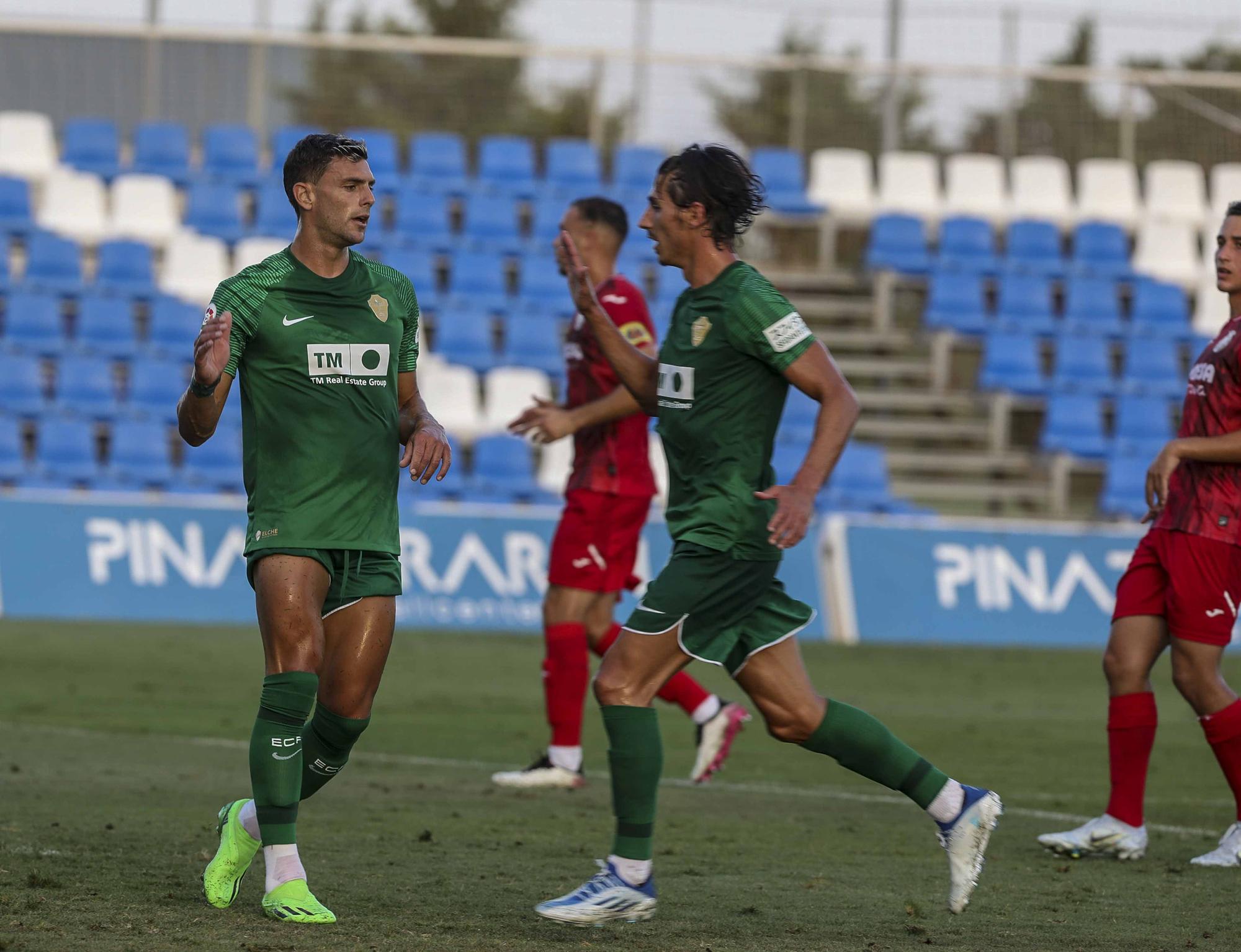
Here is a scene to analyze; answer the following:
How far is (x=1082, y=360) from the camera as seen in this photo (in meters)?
21.0

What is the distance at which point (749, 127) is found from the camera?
24250 mm

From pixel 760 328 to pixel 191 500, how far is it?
10.6 meters

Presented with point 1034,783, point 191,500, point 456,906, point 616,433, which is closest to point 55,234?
point 191,500

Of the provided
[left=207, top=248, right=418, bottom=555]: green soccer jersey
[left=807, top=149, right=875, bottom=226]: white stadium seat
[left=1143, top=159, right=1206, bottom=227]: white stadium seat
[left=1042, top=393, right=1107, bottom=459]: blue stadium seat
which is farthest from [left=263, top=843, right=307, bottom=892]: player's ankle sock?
[left=1143, top=159, right=1206, bottom=227]: white stadium seat

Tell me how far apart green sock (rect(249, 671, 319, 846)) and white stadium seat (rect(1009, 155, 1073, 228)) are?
2001 centimetres

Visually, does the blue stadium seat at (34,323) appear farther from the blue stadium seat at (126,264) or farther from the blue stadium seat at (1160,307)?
the blue stadium seat at (1160,307)

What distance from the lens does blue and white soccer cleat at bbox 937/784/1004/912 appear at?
4.98 metres

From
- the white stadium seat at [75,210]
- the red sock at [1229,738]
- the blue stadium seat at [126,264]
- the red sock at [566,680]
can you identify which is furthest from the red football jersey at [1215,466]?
the white stadium seat at [75,210]

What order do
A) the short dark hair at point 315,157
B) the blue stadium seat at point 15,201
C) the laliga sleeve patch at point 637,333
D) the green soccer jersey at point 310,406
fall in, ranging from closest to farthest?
the green soccer jersey at point 310,406
the short dark hair at point 315,157
the laliga sleeve patch at point 637,333
the blue stadium seat at point 15,201

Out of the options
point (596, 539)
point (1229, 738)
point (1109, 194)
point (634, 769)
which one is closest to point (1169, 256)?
point (1109, 194)

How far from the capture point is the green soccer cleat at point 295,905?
4.80 m

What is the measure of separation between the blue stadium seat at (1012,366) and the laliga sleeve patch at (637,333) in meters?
13.4

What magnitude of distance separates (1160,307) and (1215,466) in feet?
54.3

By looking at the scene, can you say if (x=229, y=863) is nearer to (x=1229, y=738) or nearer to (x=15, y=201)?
(x=1229, y=738)
